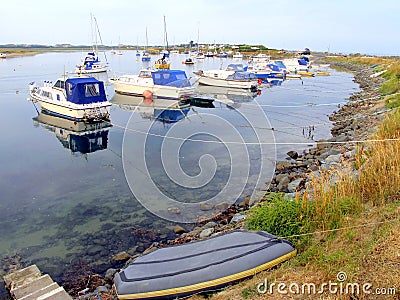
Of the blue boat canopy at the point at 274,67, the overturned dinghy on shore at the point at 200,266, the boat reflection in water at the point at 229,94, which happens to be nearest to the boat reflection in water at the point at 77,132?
the overturned dinghy on shore at the point at 200,266

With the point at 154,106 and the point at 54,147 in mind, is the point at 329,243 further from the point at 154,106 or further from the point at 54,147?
the point at 154,106

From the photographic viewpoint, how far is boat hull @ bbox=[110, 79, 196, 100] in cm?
2371

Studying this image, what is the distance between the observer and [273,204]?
5.19m

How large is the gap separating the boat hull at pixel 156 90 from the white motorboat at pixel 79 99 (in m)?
6.43

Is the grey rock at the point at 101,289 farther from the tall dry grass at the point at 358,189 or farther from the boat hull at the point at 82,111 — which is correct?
the boat hull at the point at 82,111

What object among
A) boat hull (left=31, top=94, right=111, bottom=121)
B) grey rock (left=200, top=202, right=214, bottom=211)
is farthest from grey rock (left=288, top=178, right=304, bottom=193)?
boat hull (left=31, top=94, right=111, bottom=121)

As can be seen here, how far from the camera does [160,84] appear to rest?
2444 cm

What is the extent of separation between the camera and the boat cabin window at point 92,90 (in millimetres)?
17734

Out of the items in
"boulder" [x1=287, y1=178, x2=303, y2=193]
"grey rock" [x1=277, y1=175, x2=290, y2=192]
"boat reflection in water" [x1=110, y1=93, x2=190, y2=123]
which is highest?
"boat reflection in water" [x1=110, y1=93, x2=190, y2=123]

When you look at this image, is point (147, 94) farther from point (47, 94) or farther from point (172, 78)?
point (47, 94)

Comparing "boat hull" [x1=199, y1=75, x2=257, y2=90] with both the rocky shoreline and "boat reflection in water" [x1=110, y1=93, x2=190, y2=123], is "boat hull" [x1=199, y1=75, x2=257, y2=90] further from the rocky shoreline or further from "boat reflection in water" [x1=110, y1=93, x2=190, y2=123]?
the rocky shoreline

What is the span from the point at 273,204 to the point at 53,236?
5144 millimetres

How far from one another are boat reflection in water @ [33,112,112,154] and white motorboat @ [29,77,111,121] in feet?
1.25

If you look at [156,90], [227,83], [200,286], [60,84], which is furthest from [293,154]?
[227,83]
